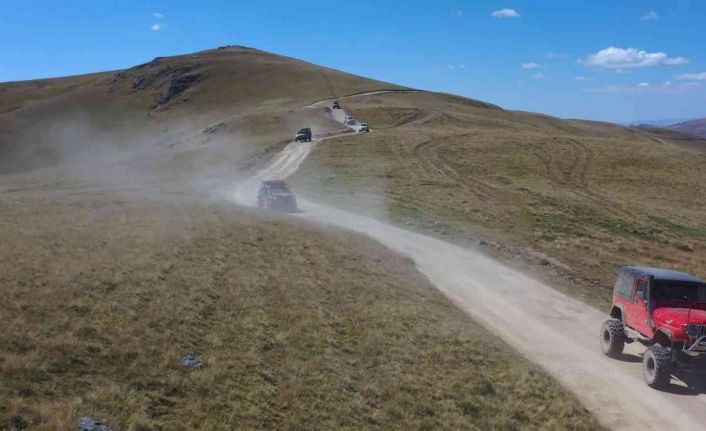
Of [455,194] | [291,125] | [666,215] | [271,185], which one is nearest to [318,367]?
[271,185]

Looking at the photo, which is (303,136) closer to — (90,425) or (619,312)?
(619,312)

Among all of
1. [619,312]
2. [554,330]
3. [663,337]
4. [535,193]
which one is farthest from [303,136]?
[663,337]

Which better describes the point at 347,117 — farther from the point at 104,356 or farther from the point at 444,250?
the point at 104,356

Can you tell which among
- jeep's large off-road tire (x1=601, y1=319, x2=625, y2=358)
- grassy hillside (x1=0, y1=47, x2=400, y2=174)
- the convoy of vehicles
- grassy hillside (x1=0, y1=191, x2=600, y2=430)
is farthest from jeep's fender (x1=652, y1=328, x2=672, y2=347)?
the convoy of vehicles

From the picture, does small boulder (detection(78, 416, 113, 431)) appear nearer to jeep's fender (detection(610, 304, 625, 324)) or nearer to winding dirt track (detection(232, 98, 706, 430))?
winding dirt track (detection(232, 98, 706, 430))

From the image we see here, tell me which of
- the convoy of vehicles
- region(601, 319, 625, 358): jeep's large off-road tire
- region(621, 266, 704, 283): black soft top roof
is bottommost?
region(601, 319, 625, 358): jeep's large off-road tire

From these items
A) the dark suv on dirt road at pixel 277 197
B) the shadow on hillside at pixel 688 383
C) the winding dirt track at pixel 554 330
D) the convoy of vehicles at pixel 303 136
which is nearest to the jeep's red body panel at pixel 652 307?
the shadow on hillside at pixel 688 383
